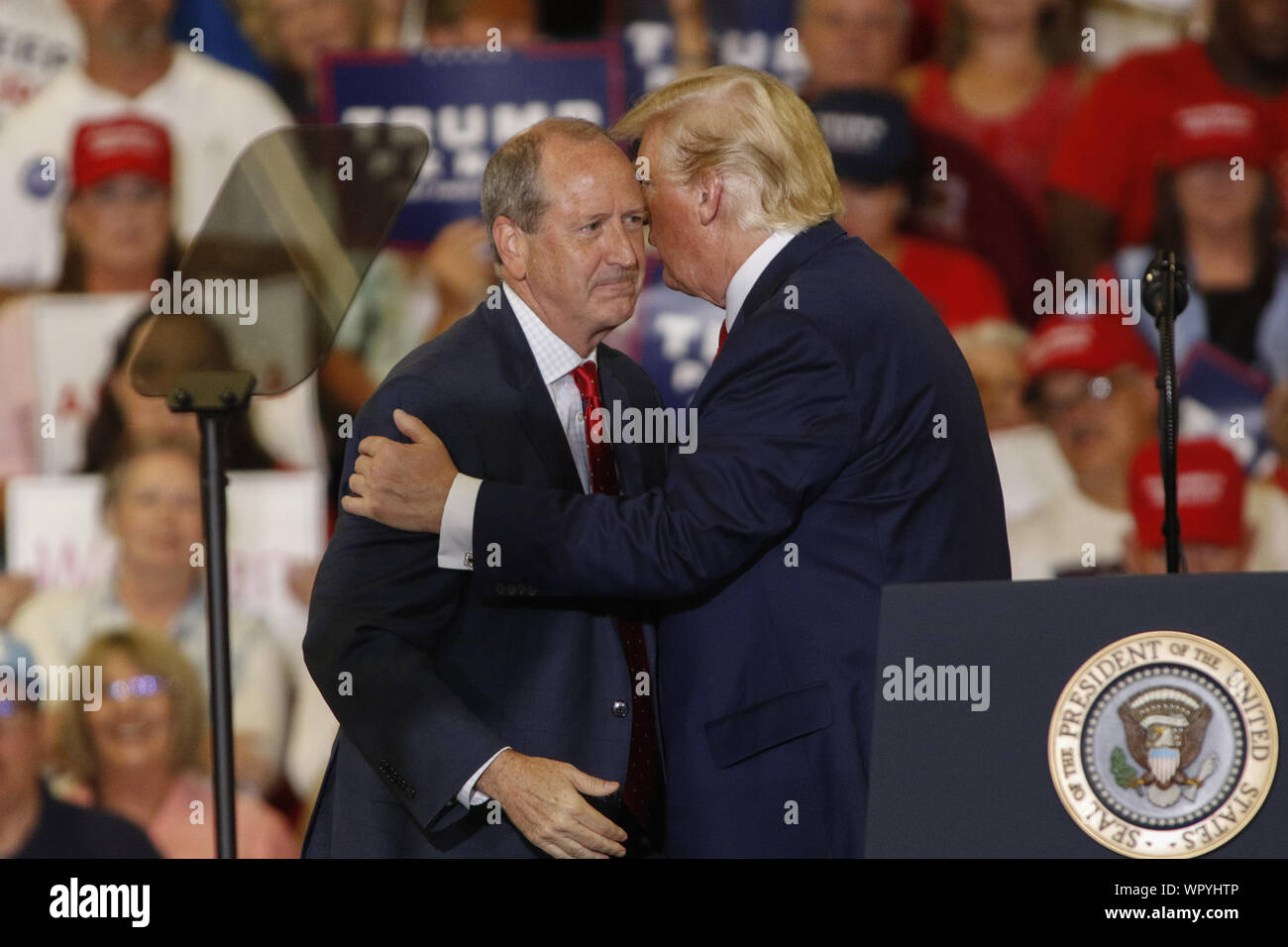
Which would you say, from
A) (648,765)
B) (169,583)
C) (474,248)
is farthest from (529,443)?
(169,583)

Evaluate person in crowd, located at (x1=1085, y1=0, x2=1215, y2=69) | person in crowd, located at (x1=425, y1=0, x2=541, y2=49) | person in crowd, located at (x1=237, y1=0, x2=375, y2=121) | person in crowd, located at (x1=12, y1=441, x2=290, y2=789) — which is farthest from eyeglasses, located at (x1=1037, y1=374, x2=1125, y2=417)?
person in crowd, located at (x1=12, y1=441, x2=290, y2=789)

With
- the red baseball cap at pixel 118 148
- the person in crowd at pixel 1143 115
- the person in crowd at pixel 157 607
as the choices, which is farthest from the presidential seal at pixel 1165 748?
the red baseball cap at pixel 118 148

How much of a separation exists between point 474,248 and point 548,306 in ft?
7.74

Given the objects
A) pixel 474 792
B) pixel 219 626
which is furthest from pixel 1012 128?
pixel 219 626

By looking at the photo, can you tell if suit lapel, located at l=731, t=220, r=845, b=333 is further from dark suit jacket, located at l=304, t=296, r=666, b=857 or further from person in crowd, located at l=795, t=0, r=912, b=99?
person in crowd, located at l=795, t=0, r=912, b=99

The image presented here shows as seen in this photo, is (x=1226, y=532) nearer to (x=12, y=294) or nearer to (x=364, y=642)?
(x=364, y=642)

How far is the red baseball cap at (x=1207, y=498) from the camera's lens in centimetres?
459

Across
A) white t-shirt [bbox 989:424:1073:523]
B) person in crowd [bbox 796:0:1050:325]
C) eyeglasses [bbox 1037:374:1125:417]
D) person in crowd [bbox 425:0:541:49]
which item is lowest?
white t-shirt [bbox 989:424:1073:523]

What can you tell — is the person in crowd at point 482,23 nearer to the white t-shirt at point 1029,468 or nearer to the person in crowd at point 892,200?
the person in crowd at point 892,200

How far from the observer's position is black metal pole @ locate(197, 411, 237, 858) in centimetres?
211

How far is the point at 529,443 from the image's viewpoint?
2340 mm

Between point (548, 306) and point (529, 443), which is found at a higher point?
point (548, 306)

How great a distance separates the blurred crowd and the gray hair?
7.15 ft

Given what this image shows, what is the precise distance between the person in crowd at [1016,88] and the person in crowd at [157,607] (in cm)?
259
